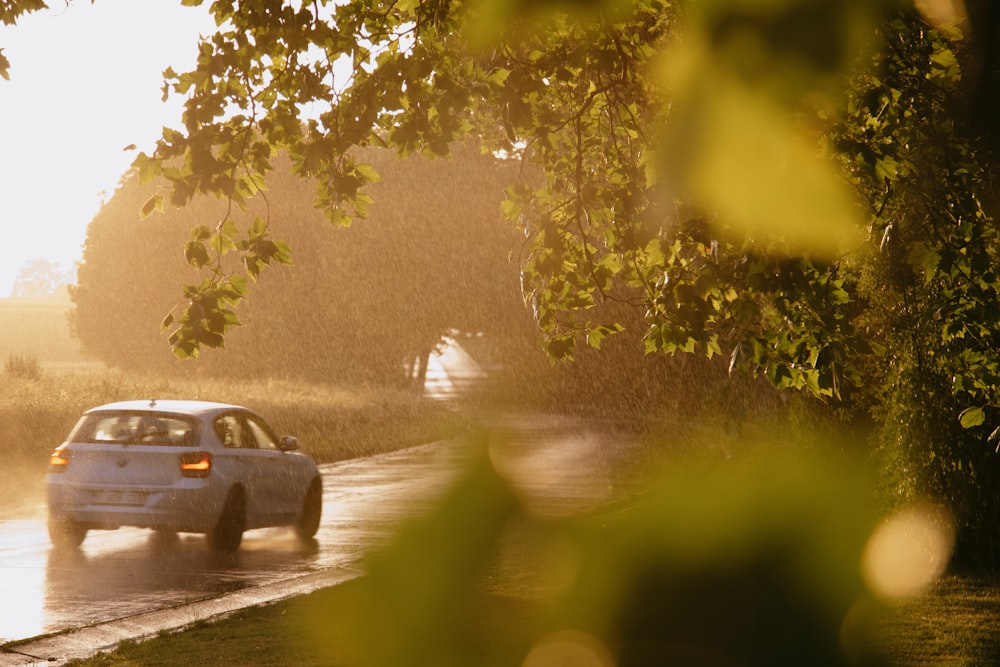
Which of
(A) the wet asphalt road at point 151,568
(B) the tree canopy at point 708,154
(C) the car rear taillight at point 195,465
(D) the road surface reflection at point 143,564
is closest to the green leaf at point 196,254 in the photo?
(B) the tree canopy at point 708,154

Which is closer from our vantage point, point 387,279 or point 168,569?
point 168,569

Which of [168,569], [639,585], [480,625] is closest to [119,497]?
[168,569]

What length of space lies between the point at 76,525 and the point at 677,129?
9.86 metres

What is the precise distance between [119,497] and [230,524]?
3.78 feet

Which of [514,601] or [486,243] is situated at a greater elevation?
[486,243]

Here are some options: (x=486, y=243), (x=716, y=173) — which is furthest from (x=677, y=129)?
(x=486, y=243)

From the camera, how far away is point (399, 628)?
10.3 meters

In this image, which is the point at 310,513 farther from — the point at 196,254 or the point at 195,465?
the point at 196,254

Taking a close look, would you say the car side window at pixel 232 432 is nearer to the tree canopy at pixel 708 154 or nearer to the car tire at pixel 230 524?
the car tire at pixel 230 524

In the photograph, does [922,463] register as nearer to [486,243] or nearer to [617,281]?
[617,281]

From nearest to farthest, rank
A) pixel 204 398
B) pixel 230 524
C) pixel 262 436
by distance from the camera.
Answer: pixel 230 524
pixel 262 436
pixel 204 398

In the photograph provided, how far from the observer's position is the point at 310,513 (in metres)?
15.7

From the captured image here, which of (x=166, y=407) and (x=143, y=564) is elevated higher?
(x=166, y=407)

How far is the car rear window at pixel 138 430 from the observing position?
45.6ft
